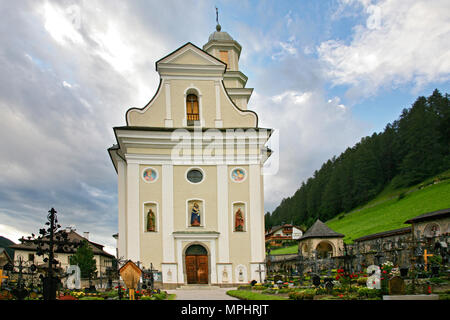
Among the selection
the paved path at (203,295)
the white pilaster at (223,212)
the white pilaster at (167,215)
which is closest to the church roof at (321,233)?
the white pilaster at (223,212)

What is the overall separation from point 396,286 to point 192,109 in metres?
17.6

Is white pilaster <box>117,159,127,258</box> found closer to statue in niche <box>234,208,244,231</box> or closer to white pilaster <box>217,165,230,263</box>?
white pilaster <box>217,165,230,263</box>

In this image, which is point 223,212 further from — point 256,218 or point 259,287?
point 259,287

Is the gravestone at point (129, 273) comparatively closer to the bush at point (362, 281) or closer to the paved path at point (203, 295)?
the paved path at point (203, 295)

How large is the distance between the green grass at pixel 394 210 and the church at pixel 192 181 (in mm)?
26909

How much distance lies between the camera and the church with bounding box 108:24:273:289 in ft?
80.8

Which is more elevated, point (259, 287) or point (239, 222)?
point (239, 222)

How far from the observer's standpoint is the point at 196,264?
81.7 ft

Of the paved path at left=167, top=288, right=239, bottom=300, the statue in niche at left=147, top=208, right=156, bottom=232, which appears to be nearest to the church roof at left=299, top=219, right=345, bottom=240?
the paved path at left=167, top=288, right=239, bottom=300

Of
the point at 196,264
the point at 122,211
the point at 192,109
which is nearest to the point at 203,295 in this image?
the point at 196,264

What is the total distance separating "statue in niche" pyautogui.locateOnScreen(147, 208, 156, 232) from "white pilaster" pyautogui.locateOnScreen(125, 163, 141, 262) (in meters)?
0.62

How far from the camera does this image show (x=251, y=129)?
86.0 ft
